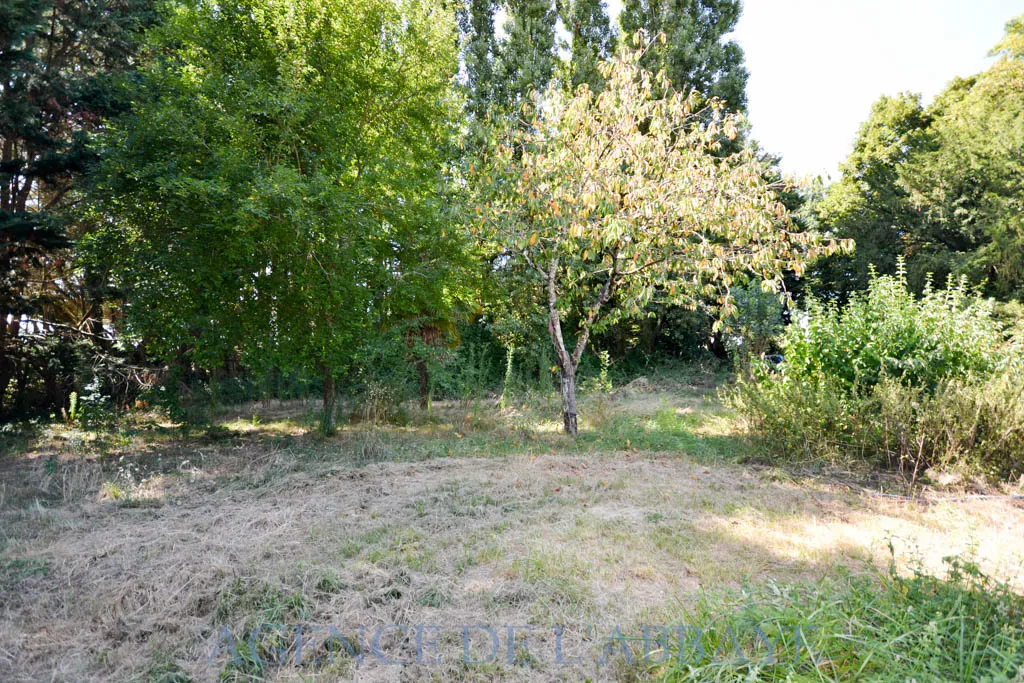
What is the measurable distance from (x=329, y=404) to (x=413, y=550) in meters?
4.87

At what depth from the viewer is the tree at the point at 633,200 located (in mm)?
6141

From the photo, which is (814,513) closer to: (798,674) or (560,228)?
(798,674)

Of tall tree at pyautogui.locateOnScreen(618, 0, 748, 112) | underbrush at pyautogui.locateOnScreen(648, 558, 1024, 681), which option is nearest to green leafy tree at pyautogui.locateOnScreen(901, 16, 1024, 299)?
tall tree at pyautogui.locateOnScreen(618, 0, 748, 112)

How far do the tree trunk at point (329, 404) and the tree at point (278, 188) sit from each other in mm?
33

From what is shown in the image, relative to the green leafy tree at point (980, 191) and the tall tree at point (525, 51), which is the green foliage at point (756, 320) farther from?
the tall tree at point (525, 51)

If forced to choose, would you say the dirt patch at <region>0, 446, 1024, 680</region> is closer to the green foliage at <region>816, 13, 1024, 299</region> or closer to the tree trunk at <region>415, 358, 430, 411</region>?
the tree trunk at <region>415, 358, 430, 411</region>

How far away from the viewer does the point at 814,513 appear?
4.37 metres

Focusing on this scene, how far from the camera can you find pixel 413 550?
363 cm

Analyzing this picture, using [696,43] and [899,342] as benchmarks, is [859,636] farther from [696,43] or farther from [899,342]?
[696,43]

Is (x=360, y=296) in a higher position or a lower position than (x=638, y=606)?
higher

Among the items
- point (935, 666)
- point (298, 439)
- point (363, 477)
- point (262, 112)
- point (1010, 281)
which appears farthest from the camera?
point (1010, 281)

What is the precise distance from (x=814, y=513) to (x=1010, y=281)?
503 inches

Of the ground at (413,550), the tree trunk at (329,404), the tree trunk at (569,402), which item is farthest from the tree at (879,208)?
the tree trunk at (329,404)

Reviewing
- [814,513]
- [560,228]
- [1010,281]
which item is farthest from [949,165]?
[814,513]
